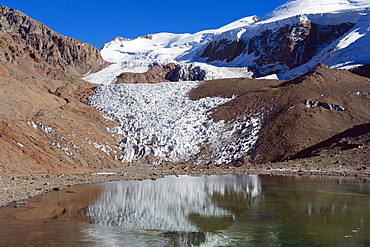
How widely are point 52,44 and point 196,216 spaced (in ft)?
452

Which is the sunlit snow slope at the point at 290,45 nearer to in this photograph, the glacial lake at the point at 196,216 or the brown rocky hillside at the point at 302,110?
the brown rocky hillside at the point at 302,110

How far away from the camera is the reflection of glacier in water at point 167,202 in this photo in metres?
15.3

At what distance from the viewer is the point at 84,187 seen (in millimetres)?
25188

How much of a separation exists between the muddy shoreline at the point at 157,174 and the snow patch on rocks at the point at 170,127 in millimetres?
3131

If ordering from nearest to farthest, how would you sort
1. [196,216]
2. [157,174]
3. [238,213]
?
[196,216] < [238,213] < [157,174]

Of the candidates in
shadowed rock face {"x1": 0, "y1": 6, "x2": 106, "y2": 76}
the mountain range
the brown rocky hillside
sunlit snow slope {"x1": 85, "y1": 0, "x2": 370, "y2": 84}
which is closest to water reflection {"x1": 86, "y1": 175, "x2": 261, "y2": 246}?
the mountain range

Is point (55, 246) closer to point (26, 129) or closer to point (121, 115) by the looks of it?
point (26, 129)

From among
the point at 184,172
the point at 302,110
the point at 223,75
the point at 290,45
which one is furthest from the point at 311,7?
the point at 184,172

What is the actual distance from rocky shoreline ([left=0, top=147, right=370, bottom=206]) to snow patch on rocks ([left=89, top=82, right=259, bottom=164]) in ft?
10.1

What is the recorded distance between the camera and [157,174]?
3450cm

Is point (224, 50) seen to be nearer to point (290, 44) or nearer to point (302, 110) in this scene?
point (290, 44)

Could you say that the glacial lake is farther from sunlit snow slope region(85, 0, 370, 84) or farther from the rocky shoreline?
sunlit snow slope region(85, 0, 370, 84)

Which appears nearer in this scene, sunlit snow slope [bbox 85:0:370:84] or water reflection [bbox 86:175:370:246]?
water reflection [bbox 86:175:370:246]

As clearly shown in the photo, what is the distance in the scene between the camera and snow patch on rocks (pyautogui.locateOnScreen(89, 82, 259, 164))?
42562mm
